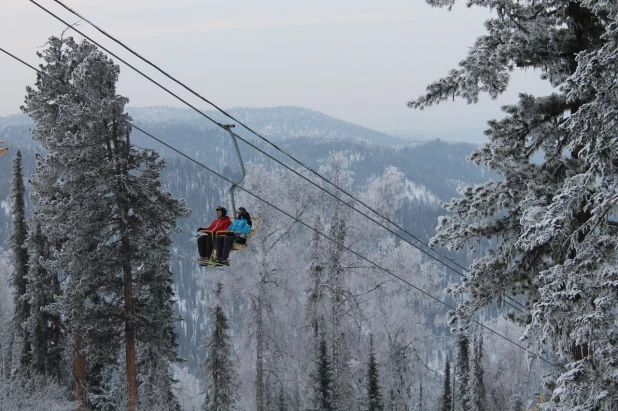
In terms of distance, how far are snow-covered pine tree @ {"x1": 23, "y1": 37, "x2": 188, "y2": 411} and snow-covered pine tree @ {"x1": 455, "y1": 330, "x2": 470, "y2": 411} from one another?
23.2 m

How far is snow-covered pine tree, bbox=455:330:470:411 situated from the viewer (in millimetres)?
34656

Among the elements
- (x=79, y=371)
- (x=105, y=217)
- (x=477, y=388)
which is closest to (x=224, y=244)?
(x=105, y=217)

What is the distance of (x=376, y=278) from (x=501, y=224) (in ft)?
60.6

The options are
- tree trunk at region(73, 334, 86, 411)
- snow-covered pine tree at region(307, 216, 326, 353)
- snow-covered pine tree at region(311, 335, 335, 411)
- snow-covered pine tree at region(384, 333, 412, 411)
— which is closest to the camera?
tree trunk at region(73, 334, 86, 411)

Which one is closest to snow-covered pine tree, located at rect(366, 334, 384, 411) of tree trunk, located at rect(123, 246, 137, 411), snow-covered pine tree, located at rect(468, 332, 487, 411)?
snow-covered pine tree, located at rect(468, 332, 487, 411)

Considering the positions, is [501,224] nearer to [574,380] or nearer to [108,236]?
[574,380]

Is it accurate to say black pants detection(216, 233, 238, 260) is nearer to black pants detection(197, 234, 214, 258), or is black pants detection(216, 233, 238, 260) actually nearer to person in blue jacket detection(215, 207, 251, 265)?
person in blue jacket detection(215, 207, 251, 265)

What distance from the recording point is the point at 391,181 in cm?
2847

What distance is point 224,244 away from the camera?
12.7 m

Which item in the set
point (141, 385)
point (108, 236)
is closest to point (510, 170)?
point (108, 236)

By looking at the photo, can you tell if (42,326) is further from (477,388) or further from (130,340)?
(477,388)

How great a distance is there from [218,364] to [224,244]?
1316 cm

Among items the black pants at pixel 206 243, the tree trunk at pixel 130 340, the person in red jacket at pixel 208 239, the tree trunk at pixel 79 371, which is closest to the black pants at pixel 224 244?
the person in red jacket at pixel 208 239

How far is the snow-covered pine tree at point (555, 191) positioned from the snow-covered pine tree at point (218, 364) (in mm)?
17099
